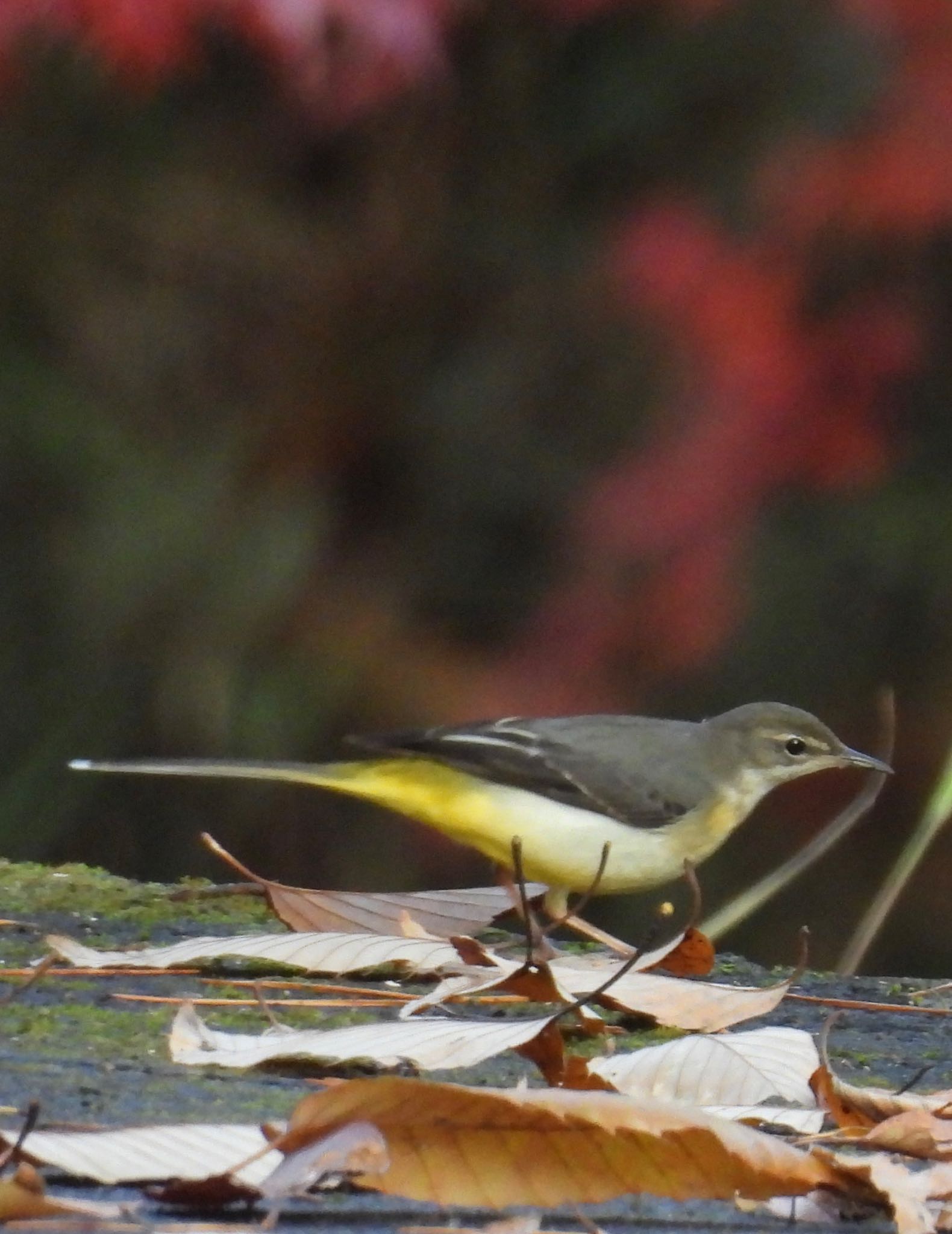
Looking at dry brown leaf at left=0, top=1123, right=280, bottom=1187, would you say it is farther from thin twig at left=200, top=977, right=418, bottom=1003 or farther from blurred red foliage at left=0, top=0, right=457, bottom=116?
blurred red foliage at left=0, top=0, right=457, bottom=116

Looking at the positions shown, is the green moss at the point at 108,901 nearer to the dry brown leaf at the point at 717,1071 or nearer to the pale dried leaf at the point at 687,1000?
the pale dried leaf at the point at 687,1000

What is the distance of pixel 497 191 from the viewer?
6172 millimetres

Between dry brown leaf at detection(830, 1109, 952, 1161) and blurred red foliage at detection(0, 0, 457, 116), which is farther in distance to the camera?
blurred red foliage at detection(0, 0, 457, 116)

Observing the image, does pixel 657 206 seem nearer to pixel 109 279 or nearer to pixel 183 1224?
pixel 109 279

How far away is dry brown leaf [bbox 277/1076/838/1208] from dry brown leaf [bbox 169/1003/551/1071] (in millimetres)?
403

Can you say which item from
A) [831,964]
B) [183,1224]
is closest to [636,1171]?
[183,1224]

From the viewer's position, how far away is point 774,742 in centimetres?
532

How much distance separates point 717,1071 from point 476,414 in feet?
13.8

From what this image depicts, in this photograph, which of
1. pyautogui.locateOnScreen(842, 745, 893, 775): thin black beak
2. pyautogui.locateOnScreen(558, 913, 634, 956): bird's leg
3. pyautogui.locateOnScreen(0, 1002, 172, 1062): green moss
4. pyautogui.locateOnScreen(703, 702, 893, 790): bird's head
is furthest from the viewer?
pyautogui.locateOnScreen(703, 702, 893, 790): bird's head

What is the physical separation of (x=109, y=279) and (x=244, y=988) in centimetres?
402

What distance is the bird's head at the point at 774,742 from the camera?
5.26m

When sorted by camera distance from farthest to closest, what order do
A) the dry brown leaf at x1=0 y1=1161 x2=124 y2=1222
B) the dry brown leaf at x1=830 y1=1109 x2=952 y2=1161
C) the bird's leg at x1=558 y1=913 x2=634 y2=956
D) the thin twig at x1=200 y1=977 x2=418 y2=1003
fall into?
1. the bird's leg at x1=558 y1=913 x2=634 y2=956
2. the thin twig at x1=200 y1=977 x2=418 y2=1003
3. the dry brown leaf at x1=830 y1=1109 x2=952 y2=1161
4. the dry brown leaf at x1=0 y1=1161 x2=124 y2=1222

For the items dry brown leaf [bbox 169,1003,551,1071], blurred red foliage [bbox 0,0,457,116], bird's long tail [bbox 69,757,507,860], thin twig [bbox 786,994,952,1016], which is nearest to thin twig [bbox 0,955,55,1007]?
dry brown leaf [bbox 169,1003,551,1071]

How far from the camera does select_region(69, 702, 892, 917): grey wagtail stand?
15.4 ft
